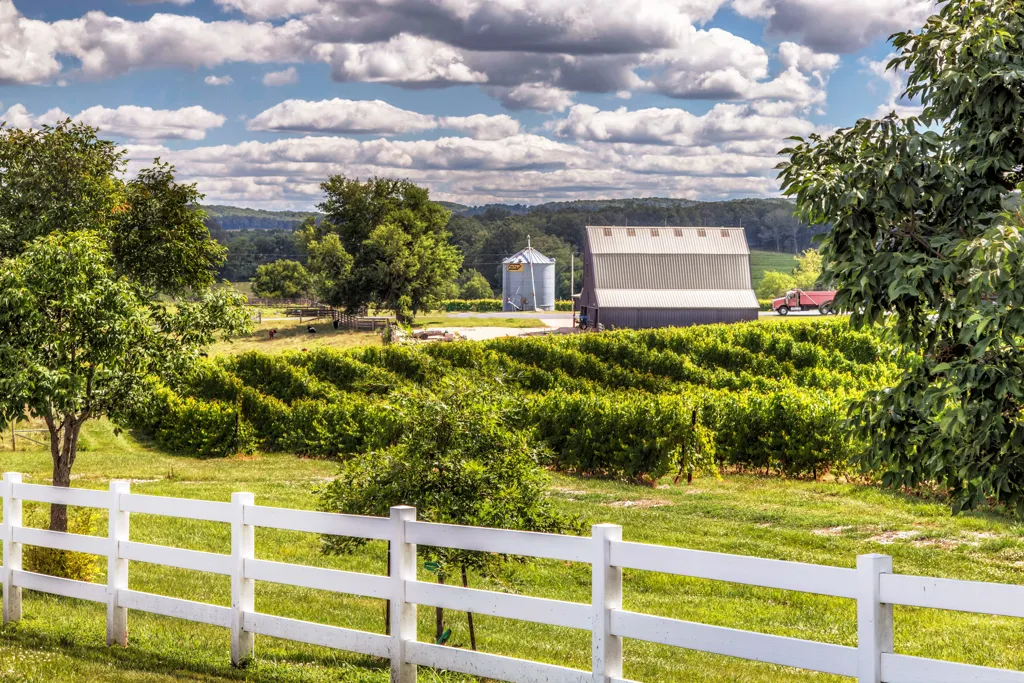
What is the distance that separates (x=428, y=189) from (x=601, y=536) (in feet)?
228

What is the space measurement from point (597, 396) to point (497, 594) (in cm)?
1956

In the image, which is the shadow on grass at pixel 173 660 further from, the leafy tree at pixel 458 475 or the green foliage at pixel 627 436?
the green foliage at pixel 627 436

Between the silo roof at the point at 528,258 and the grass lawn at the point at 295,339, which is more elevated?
the silo roof at the point at 528,258

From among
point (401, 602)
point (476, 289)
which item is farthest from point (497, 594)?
point (476, 289)

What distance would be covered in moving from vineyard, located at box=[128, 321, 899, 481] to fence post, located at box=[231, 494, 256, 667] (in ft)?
6.51

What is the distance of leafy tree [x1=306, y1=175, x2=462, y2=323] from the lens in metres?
64.9

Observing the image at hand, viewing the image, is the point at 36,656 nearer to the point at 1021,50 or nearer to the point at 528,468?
the point at 528,468

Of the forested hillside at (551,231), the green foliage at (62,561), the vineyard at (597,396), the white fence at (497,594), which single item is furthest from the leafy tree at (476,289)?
the white fence at (497,594)

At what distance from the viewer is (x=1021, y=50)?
686 centimetres

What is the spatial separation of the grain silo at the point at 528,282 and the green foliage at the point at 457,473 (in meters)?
94.3

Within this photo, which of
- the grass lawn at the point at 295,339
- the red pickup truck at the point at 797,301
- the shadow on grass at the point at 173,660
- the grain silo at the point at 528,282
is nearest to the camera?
the shadow on grass at the point at 173,660

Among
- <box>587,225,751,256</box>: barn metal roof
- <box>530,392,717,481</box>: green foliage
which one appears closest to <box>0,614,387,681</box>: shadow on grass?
<box>530,392,717,481</box>: green foliage

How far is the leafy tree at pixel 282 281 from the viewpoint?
110062 mm

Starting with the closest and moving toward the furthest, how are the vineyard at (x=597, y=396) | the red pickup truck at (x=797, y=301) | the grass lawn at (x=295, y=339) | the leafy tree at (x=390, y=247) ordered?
the vineyard at (x=597, y=396)
the grass lawn at (x=295, y=339)
the leafy tree at (x=390, y=247)
the red pickup truck at (x=797, y=301)
